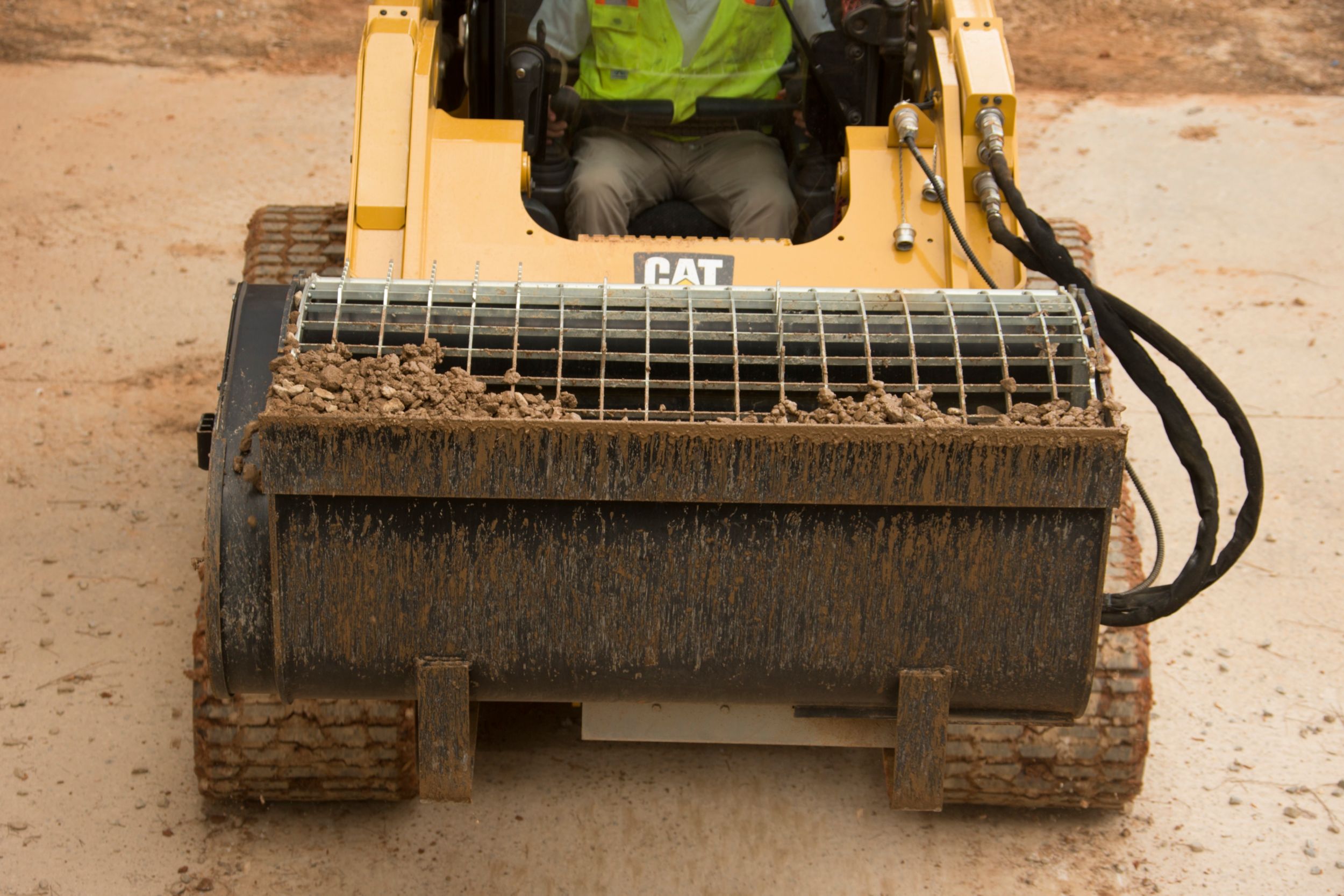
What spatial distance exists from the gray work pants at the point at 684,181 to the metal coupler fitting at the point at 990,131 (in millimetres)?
696

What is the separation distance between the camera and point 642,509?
2.33 meters

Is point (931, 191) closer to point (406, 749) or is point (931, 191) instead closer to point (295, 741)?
point (406, 749)

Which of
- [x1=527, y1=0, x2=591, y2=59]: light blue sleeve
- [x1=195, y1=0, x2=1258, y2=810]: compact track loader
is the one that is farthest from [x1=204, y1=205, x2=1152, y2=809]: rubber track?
[x1=527, y1=0, x2=591, y2=59]: light blue sleeve

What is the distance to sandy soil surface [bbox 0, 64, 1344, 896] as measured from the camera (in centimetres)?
325

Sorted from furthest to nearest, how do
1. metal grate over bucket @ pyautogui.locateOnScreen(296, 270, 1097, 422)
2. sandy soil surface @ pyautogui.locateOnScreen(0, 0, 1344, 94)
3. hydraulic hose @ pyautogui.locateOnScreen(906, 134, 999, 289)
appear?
sandy soil surface @ pyautogui.locateOnScreen(0, 0, 1344, 94) → hydraulic hose @ pyautogui.locateOnScreen(906, 134, 999, 289) → metal grate over bucket @ pyautogui.locateOnScreen(296, 270, 1097, 422)

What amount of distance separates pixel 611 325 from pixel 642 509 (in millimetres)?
393

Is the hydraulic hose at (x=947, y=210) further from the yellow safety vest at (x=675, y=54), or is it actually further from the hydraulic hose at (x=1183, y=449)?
the yellow safety vest at (x=675, y=54)

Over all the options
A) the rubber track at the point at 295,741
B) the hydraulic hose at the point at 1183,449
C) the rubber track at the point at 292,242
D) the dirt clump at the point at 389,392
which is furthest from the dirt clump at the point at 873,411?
the rubber track at the point at 292,242

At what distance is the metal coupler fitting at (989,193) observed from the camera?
11.0 ft

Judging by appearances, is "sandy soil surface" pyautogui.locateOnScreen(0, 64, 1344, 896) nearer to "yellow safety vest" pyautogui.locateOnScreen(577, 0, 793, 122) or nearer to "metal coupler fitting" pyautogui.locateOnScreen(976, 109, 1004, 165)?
"metal coupler fitting" pyautogui.locateOnScreen(976, 109, 1004, 165)

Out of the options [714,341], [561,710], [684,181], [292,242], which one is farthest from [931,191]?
[292,242]

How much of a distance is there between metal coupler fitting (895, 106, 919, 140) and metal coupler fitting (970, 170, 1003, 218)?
203mm

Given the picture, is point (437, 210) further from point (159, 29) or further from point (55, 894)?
point (159, 29)

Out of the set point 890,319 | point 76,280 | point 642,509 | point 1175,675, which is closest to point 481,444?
point 642,509
